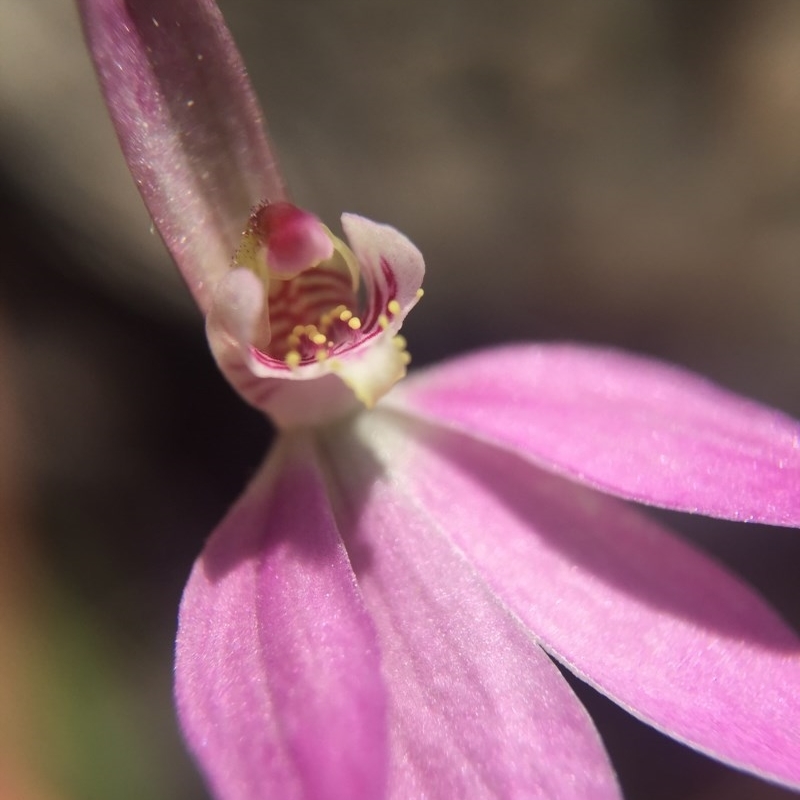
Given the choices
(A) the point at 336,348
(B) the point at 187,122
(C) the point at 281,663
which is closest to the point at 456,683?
(C) the point at 281,663

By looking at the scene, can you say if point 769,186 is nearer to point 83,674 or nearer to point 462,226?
point 462,226

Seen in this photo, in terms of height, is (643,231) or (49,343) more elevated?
(49,343)

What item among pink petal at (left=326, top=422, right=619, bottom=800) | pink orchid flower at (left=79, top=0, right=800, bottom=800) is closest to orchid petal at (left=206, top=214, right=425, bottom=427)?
pink orchid flower at (left=79, top=0, right=800, bottom=800)

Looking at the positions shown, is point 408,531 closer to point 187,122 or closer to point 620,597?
point 620,597

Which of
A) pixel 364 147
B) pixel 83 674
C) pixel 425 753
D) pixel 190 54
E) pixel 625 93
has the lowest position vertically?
pixel 83 674

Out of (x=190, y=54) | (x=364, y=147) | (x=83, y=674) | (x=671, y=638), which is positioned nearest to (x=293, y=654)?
(x=671, y=638)

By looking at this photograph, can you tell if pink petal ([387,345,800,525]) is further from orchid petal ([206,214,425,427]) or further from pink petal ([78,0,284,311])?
pink petal ([78,0,284,311])
